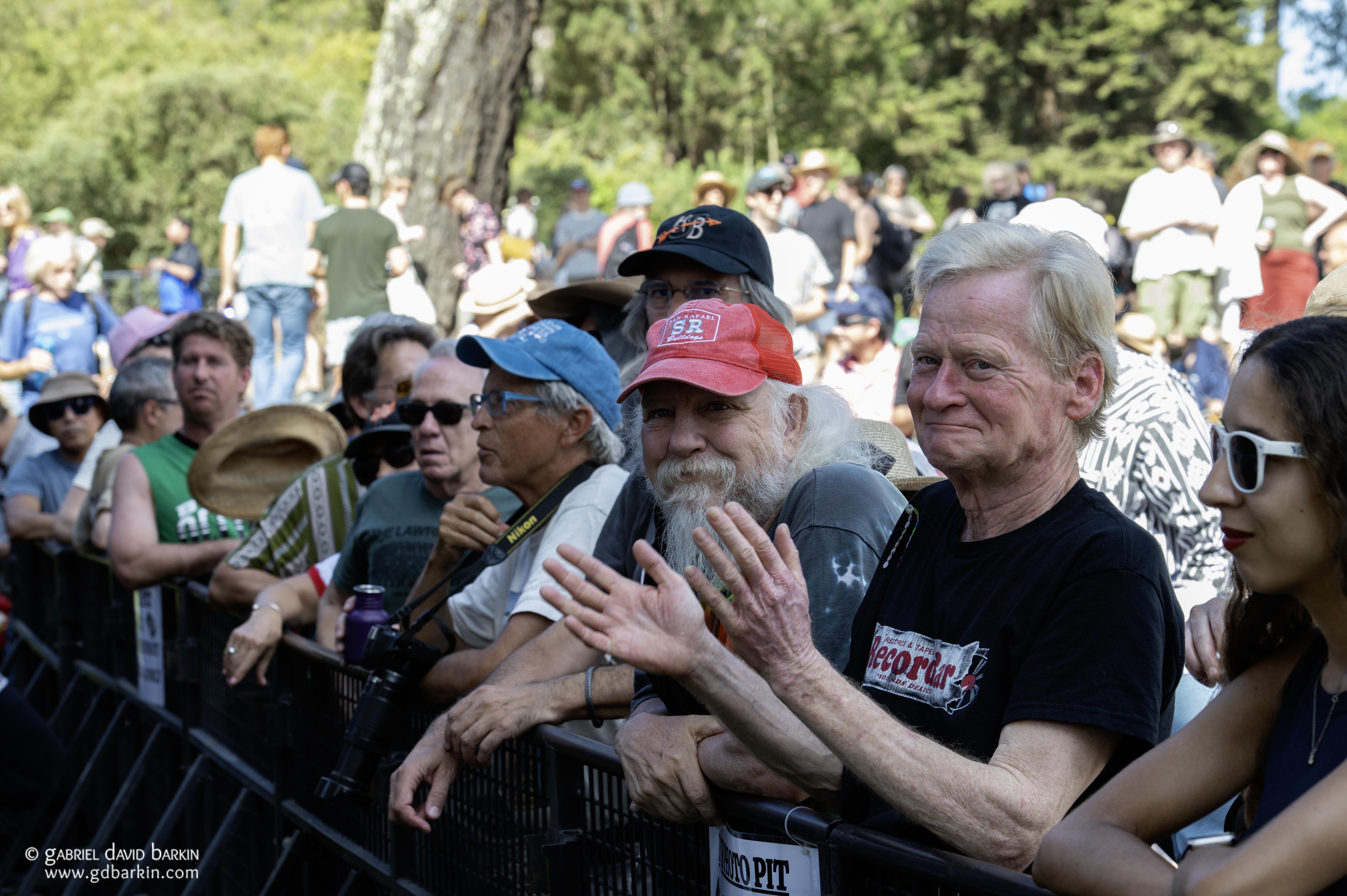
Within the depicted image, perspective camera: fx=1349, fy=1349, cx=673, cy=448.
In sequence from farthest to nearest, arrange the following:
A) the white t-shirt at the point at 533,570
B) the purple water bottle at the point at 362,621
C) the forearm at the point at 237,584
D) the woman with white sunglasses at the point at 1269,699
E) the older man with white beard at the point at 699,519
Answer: the forearm at the point at 237,584
the purple water bottle at the point at 362,621
the white t-shirt at the point at 533,570
the older man with white beard at the point at 699,519
the woman with white sunglasses at the point at 1269,699

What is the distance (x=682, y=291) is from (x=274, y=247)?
8.18 m

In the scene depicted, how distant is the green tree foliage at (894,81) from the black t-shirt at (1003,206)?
26.9 metres

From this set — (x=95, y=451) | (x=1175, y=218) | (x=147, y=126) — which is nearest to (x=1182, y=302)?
(x=1175, y=218)

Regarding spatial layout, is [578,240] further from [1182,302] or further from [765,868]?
[765,868]

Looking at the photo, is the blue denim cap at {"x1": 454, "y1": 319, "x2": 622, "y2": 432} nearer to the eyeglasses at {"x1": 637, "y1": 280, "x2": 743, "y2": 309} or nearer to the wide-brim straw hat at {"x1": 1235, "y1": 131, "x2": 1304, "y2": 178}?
the eyeglasses at {"x1": 637, "y1": 280, "x2": 743, "y2": 309}

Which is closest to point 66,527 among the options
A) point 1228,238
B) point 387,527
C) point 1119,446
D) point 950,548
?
point 387,527

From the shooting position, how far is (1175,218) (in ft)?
35.2

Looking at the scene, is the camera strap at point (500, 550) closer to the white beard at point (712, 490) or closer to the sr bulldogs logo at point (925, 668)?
the white beard at point (712, 490)

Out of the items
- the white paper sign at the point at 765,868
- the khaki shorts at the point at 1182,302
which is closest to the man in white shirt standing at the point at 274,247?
the khaki shorts at the point at 1182,302

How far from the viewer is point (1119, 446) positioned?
4.02m

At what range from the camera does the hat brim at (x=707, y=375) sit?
296 centimetres

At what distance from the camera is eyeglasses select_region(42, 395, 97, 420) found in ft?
27.6

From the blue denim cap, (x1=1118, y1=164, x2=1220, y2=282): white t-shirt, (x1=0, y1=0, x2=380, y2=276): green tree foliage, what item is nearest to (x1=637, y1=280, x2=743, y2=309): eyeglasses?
the blue denim cap

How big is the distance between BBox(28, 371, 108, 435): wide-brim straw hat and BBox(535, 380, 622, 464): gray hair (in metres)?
5.41
